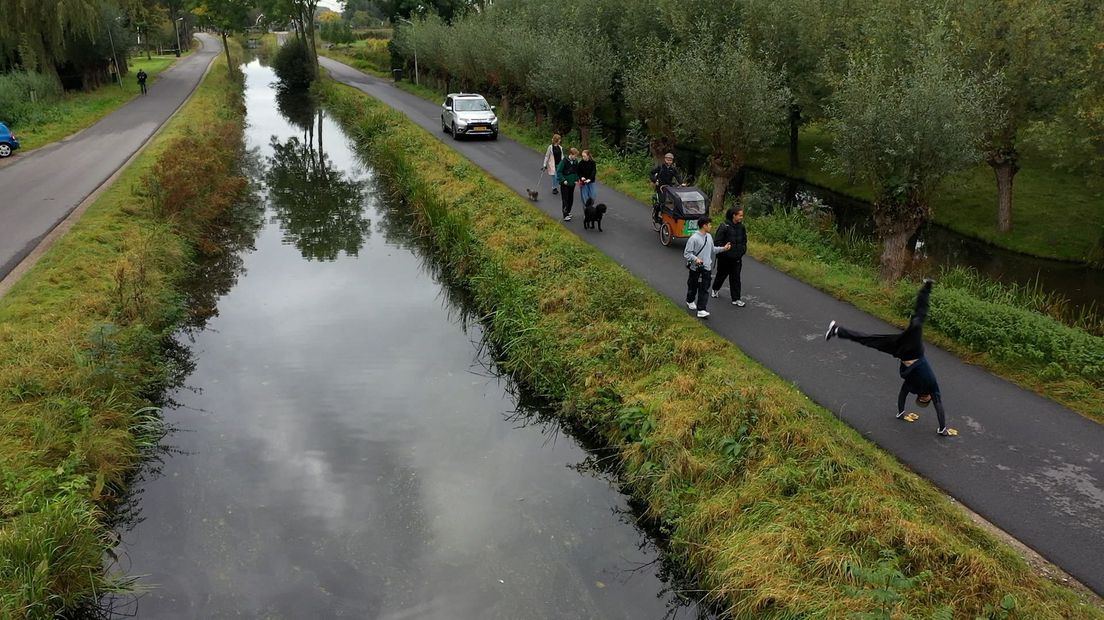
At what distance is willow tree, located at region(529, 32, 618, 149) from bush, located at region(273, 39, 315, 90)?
36.2 m

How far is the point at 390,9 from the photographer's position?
203 ft

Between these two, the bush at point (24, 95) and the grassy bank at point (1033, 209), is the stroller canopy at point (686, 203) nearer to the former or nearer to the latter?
the grassy bank at point (1033, 209)

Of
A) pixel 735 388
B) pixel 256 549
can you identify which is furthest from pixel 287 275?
pixel 735 388

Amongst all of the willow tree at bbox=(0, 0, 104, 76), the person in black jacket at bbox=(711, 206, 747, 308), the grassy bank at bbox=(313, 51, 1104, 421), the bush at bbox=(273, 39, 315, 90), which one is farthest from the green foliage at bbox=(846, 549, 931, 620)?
the bush at bbox=(273, 39, 315, 90)

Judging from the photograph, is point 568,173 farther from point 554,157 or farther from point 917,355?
point 917,355

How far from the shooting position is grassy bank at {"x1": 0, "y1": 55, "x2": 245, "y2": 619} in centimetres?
694

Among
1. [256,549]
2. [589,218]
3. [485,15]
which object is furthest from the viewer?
[485,15]

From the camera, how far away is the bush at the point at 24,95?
102 ft

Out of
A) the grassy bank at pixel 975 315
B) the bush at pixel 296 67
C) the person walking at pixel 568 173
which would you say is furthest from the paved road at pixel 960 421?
the bush at pixel 296 67

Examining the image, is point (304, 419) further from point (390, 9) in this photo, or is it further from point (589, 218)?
point (390, 9)

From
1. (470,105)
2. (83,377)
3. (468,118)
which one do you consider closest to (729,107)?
(468,118)

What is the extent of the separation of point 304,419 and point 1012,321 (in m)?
10.7

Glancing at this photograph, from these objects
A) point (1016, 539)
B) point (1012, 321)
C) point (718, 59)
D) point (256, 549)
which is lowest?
point (256, 549)

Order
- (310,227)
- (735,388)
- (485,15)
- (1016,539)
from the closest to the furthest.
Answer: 1. (1016,539)
2. (735,388)
3. (310,227)
4. (485,15)
